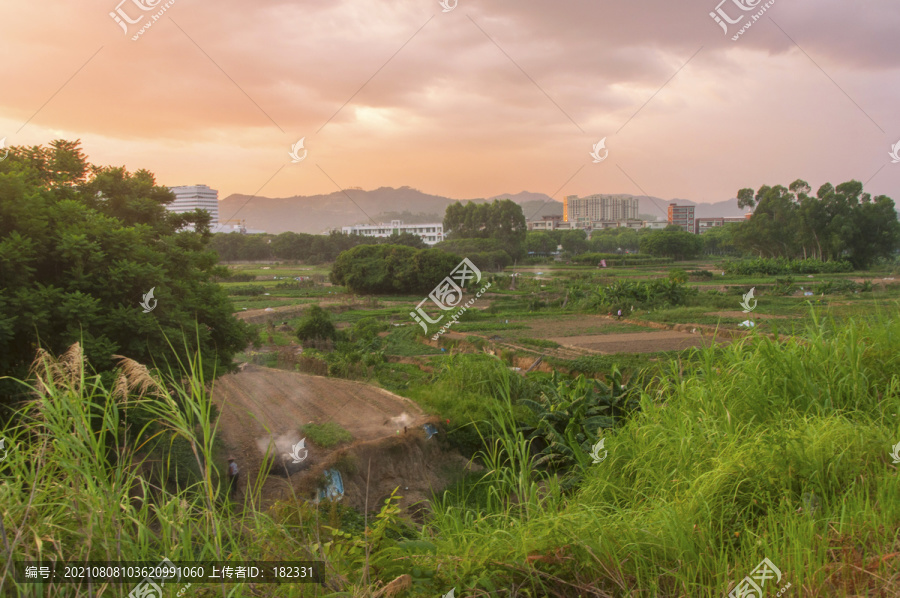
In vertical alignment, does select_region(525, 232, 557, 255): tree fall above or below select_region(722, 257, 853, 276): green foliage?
above

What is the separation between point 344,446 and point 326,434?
0.39 meters

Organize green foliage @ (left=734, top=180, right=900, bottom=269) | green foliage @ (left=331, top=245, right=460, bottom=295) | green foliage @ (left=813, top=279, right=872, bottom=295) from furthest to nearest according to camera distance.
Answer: green foliage @ (left=734, top=180, right=900, bottom=269)
green foliage @ (left=331, top=245, right=460, bottom=295)
green foliage @ (left=813, top=279, right=872, bottom=295)

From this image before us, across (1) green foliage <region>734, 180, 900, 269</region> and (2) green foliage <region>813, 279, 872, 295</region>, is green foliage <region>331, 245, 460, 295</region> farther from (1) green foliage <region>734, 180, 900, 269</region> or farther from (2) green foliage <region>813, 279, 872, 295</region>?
(1) green foliage <region>734, 180, 900, 269</region>

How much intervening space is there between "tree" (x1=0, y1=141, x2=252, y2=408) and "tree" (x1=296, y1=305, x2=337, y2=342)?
832 centimetres

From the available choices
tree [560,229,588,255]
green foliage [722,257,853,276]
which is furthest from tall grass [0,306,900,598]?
tree [560,229,588,255]

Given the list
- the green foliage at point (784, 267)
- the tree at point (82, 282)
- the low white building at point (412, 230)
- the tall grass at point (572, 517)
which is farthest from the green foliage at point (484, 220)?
the tall grass at point (572, 517)

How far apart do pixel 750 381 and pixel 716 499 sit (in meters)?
1.46

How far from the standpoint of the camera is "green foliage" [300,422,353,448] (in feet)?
27.3

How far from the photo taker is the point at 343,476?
7.81 metres

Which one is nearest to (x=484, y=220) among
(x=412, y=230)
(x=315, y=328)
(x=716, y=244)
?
(x=412, y=230)

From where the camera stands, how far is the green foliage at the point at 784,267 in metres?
→ 33.9

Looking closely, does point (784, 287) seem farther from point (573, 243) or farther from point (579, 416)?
point (573, 243)

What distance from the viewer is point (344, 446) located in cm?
833

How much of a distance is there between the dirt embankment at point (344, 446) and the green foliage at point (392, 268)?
16.5m
